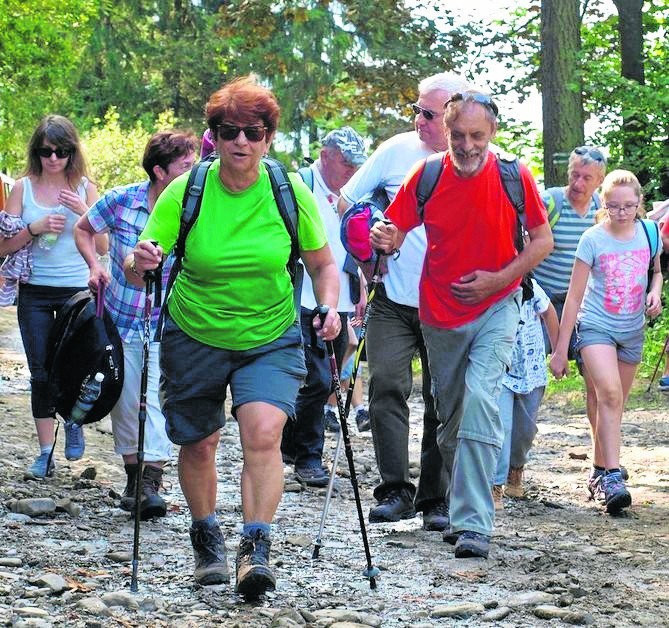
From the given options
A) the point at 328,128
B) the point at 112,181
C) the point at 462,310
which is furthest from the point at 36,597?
the point at 112,181

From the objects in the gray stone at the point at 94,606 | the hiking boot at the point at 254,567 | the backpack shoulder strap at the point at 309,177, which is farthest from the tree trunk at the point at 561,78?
the gray stone at the point at 94,606

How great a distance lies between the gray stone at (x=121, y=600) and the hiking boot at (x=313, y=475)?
3.84m

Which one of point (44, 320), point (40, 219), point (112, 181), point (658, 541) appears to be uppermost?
point (112, 181)

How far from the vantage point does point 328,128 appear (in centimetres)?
3731

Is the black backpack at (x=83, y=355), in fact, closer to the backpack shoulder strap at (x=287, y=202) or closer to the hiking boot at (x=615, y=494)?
the backpack shoulder strap at (x=287, y=202)

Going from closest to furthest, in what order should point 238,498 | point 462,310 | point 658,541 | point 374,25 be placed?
point 462,310, point 658,541, point 238,498, point 374,25

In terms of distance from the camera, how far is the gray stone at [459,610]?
5695 millimetres

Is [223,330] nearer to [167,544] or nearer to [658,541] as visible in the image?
[167,544]

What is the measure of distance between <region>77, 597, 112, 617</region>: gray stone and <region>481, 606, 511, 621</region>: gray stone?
1.39 m

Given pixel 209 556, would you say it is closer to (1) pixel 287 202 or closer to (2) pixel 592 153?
(1) pixel 287 202

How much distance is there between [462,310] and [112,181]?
35336 mm

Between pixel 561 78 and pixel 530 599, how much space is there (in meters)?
14.0

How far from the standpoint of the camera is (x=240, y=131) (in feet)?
19.3

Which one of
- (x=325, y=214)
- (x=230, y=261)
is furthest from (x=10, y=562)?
(x=325, y=214)
